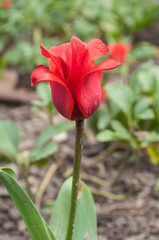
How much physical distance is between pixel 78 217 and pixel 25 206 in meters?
0.29

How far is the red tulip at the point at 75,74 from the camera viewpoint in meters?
0.65

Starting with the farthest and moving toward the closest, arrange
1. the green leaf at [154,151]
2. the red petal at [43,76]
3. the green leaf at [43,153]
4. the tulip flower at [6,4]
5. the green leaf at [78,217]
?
1. the tulip flower at [6,4]
2. the green leaf at [154,151]
3. the green leaf at [43,153]
4. the green leaf at [78,217]
5. the red petal at [43,76]

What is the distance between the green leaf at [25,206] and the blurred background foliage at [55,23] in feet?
6.65

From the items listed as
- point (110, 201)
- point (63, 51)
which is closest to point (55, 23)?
point (110, 201)

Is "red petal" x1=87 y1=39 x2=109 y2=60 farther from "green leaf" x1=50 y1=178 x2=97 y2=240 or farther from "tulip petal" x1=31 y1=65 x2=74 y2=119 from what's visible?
"green leaf" x1=50 y1=178 x2=97 y2=240

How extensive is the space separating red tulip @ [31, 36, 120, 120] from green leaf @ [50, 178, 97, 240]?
0.36m

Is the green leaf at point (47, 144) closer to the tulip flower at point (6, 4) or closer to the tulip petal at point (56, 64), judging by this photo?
the tulip petal at point (56, 64)

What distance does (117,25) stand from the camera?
3.84m

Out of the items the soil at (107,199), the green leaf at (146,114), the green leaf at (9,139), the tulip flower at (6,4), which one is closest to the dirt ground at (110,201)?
the soil at (107,199)

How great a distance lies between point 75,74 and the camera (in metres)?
0.65

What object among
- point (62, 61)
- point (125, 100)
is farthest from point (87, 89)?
point (125, 100)

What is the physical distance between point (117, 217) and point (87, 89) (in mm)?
843

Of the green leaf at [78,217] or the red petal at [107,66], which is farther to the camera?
the green leaf at [78,217]

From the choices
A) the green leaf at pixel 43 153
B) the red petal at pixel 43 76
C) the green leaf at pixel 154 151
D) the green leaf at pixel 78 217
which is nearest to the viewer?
the red petal at pixel 43 76
